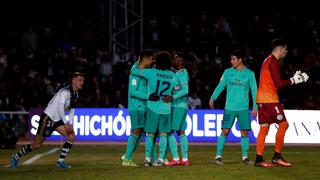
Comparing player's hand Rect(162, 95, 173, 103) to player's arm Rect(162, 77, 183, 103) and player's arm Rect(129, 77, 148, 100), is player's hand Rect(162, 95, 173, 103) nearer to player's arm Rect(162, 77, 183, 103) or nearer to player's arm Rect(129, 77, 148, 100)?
player's arm Rect(162, 77, 183, 103)

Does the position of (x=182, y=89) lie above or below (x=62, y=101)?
above

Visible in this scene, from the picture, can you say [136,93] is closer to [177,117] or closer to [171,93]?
[171,93]

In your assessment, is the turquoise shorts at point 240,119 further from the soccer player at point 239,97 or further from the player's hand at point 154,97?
the player's hand at point 154,97

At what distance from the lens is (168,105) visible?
1512 centimetres

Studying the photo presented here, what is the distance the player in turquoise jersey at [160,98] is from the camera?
14945 millimetres

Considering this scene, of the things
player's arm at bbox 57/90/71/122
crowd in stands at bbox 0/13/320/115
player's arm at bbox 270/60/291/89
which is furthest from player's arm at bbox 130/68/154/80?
crowd in stands at bbox 0/13/320/115

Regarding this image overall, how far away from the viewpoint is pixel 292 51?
94.6 feet

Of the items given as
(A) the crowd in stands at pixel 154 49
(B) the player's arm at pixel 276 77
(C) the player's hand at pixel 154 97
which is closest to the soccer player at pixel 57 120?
(C) the player's hand at pixel 154 97

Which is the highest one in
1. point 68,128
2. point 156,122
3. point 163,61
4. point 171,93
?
point 163,61

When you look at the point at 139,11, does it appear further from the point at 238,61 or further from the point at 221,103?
the point at 238,61

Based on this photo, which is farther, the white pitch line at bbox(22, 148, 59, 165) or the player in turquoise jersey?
the white pitch line at bbox(22, 148, 59, 165)

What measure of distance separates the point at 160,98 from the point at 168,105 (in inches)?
9.7

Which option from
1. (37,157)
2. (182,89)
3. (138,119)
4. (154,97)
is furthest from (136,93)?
(37,157)

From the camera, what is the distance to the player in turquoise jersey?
14.9 meters
